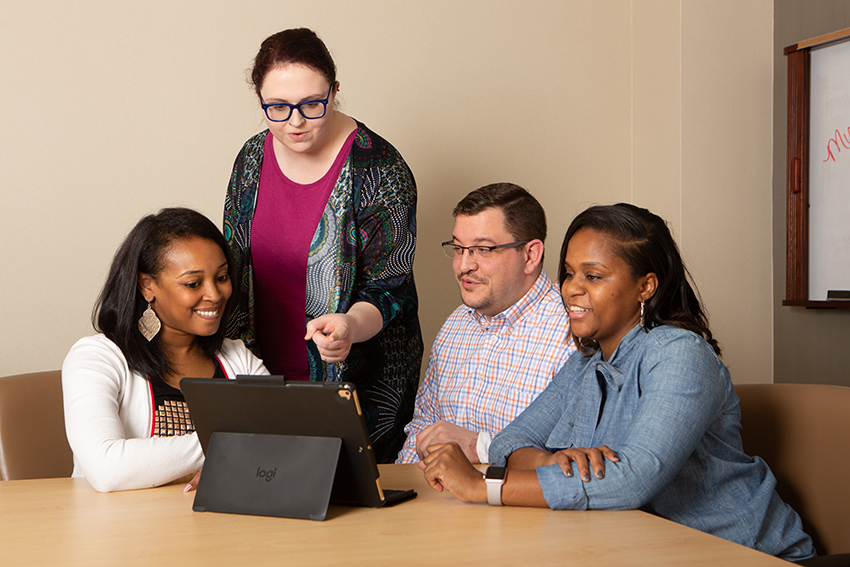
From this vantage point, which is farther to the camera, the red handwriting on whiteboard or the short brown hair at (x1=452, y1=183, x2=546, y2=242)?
the red handwriting on whiteboard

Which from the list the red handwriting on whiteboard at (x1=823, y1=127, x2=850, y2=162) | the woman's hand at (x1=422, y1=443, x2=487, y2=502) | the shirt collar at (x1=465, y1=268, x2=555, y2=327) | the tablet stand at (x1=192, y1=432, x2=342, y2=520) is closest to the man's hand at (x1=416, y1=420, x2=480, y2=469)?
the shirt collar at (x1=465, y1=268, x2=555, y2=327)

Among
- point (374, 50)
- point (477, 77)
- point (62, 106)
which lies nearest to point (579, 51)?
point (477, 77)

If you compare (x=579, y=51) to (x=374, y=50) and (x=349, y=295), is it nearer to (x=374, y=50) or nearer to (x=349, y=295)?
(x=374, y=50)

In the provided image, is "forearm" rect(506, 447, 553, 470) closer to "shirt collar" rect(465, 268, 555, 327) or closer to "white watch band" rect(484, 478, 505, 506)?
"white watch band" rect(484, 478, 505, 506)

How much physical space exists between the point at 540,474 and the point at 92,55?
2.07 meters

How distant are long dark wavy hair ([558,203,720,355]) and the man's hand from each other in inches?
22.3

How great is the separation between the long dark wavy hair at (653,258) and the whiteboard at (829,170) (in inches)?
55.8

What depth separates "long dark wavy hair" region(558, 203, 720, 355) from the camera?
154cm

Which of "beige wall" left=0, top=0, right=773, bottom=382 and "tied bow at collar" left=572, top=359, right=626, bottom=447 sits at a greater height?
"beige wall" left=0, top=0, right=773, bottom=382

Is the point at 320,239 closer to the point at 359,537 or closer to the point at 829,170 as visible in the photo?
the point at 359,537

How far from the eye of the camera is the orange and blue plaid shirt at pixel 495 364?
2.02 m

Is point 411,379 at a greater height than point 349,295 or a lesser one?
lesser

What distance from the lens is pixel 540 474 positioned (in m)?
1.29

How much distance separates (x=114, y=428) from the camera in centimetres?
156
